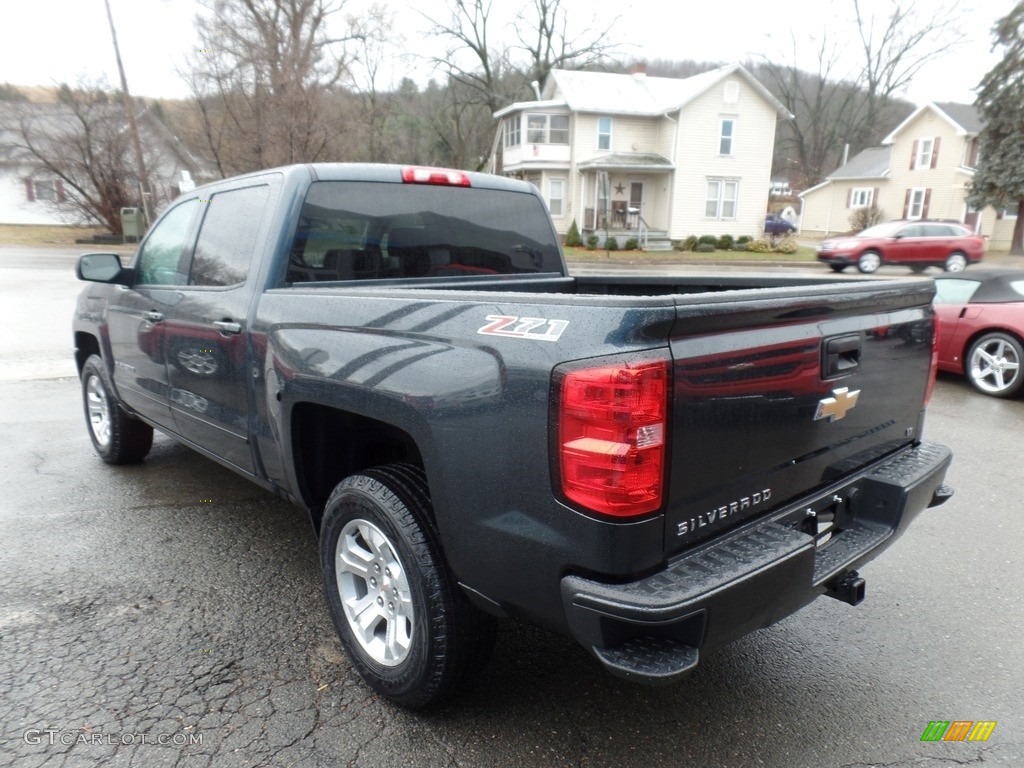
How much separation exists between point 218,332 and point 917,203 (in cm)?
4542

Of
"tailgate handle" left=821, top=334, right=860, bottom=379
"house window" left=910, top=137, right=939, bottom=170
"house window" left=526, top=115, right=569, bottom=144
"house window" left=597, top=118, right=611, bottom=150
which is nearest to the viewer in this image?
"tailgate handle" left=821, top=334, right=860, bottom=379

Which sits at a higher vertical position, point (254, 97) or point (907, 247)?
point (254, 97)

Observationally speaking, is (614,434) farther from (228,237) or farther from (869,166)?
(869,166)

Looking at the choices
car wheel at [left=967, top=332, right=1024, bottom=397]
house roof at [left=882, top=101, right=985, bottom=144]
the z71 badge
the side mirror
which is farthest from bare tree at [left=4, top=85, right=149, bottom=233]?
house roof at [left=882, top=101, right=985, bottom=144]

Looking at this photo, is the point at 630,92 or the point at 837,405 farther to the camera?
the point at 630,92

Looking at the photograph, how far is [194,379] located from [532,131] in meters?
33.7

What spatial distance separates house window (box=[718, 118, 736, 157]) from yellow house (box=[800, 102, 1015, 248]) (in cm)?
1264

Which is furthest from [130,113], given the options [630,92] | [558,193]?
[630,92]

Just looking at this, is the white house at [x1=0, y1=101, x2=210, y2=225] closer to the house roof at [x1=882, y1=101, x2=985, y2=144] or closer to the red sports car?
Result: the red sports car

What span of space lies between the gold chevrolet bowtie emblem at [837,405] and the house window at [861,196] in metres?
46.8

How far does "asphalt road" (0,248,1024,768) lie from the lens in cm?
237

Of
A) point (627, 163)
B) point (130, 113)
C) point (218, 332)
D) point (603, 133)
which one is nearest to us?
point (218, 332)

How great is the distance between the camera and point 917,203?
40.1 metres

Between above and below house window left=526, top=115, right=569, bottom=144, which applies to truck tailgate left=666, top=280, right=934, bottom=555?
below
